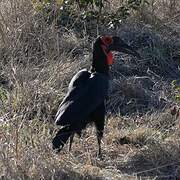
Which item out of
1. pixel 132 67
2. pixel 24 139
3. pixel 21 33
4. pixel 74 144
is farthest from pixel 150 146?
pixel 21 33

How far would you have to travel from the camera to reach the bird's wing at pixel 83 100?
4.98m

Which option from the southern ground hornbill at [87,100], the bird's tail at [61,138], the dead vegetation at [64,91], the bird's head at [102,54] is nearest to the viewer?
the dead vegetation at [64,91]

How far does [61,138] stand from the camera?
16.2ft

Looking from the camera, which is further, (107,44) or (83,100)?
(107,44)

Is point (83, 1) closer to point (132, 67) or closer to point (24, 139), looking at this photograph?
point (132, 67)

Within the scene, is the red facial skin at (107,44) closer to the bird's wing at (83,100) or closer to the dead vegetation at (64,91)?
the bird's wing at (83,100)

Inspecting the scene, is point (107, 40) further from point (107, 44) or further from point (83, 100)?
point (83, 100)

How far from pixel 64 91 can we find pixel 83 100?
4.23 feet

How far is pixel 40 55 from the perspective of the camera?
6.92 m

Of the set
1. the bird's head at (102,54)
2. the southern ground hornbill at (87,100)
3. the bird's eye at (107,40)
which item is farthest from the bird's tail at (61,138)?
the bird's eye at (107,40)

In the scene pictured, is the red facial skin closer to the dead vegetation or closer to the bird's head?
the bird's head

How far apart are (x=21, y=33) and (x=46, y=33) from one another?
271 millimetres

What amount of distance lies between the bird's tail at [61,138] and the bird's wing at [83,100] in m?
0.08

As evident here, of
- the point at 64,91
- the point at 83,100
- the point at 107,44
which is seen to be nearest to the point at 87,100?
the point at 83,100
